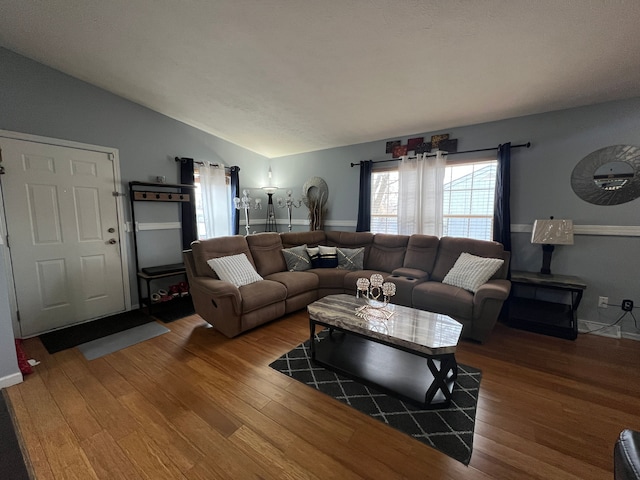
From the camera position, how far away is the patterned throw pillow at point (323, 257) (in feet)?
12.4

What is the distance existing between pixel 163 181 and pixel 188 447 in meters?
3.26

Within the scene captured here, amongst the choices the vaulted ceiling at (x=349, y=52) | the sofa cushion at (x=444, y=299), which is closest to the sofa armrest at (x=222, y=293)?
the sofa cushion at (x=444, y=299)

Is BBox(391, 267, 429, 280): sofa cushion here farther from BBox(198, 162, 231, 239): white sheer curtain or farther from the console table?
BBox(198, 162, 231, 239): white sheer curtain

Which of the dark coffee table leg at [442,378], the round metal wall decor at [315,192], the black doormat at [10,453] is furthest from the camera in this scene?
the round metal wall decor at [315,192]

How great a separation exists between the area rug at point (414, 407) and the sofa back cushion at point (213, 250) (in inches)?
54.3

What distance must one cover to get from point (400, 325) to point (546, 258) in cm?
220

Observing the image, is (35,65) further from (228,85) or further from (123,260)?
(123,260)

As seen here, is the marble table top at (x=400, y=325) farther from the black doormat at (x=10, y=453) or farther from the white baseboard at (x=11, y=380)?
the white baseboard at (x=11, y=380)

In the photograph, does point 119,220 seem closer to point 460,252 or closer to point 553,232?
point 460,252

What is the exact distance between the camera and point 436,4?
5.35 ft

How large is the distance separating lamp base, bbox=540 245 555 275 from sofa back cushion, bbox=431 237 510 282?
1.24ft

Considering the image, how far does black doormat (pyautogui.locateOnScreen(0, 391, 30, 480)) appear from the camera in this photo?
1.25m

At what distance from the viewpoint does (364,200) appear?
4.14 m

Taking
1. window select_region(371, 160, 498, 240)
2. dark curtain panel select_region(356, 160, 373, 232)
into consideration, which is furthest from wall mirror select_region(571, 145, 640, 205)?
dark curtain panel select_region(356, 160, 373, 232)
